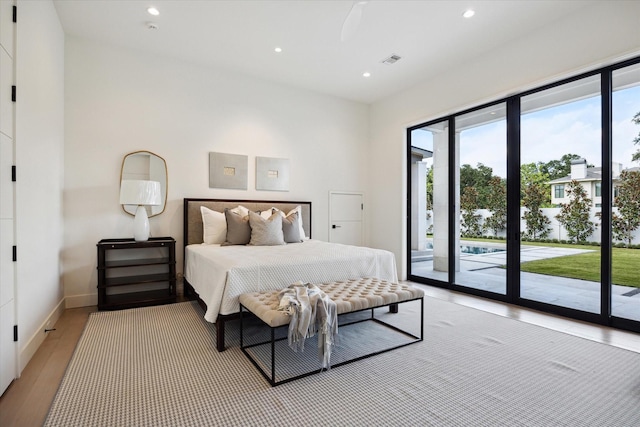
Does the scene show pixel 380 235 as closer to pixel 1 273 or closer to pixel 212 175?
pixel 212 175

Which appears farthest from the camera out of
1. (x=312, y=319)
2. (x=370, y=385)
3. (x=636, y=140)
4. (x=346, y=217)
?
(x=346, y=217)

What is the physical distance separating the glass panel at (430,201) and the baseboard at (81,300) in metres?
4.53

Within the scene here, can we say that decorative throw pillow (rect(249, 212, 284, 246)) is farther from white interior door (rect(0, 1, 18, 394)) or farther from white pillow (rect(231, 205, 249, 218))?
white interior door (rect(0, 1, 18, 394))

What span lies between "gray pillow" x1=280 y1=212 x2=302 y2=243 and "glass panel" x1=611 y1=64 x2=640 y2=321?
11.2ft

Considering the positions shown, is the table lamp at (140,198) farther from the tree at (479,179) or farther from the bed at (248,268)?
the tree at (479,179)

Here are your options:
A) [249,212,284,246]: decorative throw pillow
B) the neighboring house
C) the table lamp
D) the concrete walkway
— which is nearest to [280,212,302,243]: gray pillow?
[249,212,284,246]: decorative throw pillow

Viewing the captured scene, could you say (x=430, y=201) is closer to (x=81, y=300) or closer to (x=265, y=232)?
(x=265, y=232)

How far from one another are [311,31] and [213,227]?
8.73ft

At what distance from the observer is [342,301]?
7.78 feet

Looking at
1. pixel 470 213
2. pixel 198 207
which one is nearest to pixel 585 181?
pixel 470 213

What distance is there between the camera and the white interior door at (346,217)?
562cm

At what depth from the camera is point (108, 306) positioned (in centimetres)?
352

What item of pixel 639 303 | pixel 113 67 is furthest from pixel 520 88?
pixel 113 67

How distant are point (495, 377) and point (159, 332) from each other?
9.09 ft
